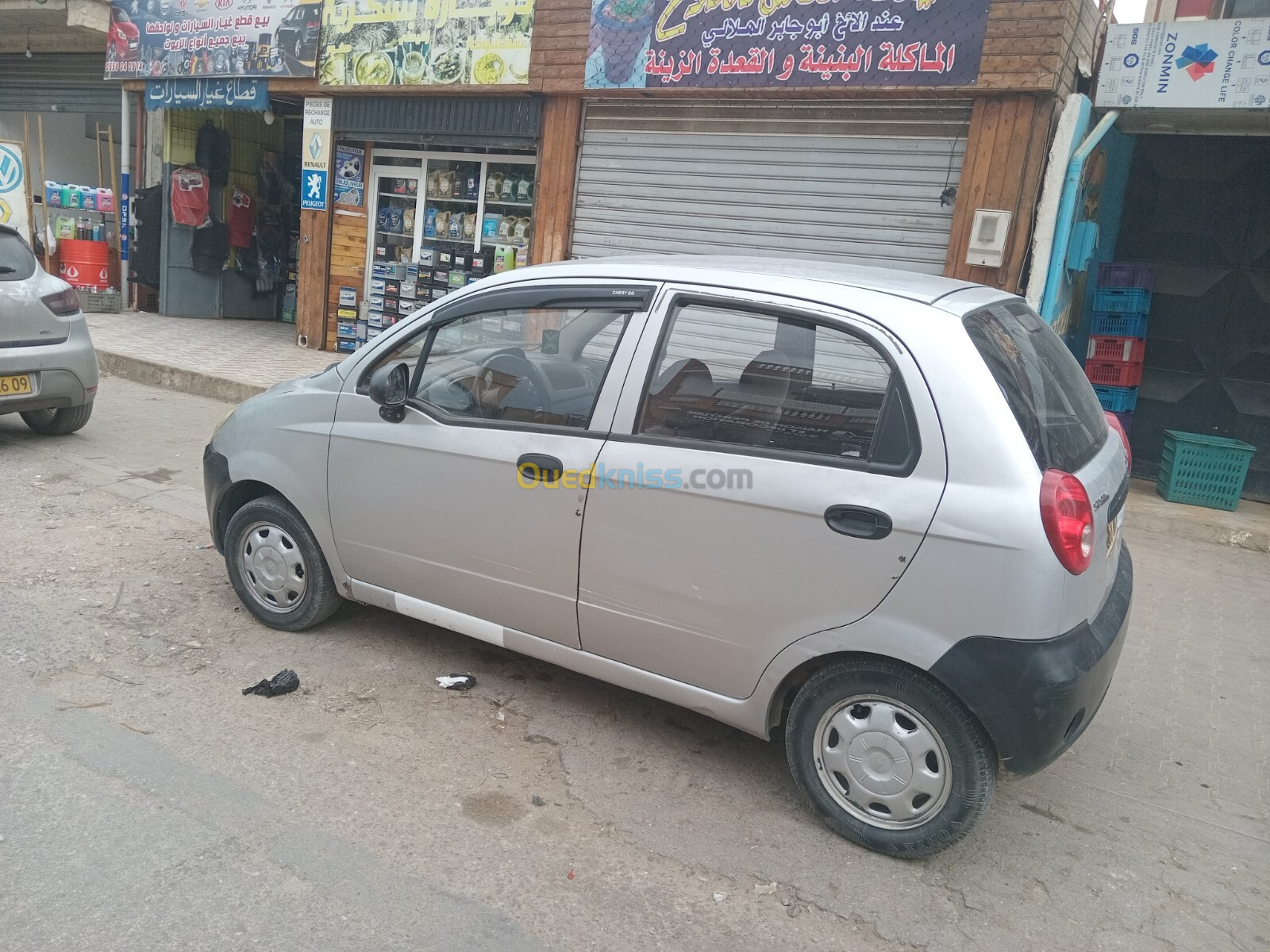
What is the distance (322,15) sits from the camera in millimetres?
11562

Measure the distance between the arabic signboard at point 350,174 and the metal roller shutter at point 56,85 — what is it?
6135 mm

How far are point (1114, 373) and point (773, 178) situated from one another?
11.5 ft

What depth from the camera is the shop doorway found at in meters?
8.62

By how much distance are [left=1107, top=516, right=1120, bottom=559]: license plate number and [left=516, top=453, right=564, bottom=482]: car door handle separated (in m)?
1.79

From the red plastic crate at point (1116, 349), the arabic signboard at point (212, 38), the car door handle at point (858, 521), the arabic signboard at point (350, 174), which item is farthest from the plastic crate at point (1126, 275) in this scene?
the arabic signboard at point (212, 38)

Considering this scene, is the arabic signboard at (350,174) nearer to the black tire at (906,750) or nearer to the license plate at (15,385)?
the license plate at (15,385)

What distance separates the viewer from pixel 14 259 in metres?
6.74

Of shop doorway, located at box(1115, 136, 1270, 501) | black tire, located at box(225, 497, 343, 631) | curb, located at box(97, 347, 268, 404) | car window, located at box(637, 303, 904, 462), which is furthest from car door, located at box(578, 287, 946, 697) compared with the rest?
shop doorway, located at box(1115, 136, 1270, 501)

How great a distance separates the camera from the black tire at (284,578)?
419cm

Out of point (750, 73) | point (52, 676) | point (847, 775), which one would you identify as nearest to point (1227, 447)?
point (750, 73)

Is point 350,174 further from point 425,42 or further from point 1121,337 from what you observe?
point 1121,337

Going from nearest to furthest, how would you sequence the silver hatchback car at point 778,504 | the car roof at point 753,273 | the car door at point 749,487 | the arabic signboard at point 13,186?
the silver hatchback car at point 778,504
the car door at point 749,487
the car roof at point 753,273
the arabic signboard at point 13,186

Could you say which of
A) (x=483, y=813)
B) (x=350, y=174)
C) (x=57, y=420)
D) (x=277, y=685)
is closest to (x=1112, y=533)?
(x=483, y=813)

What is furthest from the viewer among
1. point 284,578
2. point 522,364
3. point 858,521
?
point 284,578
